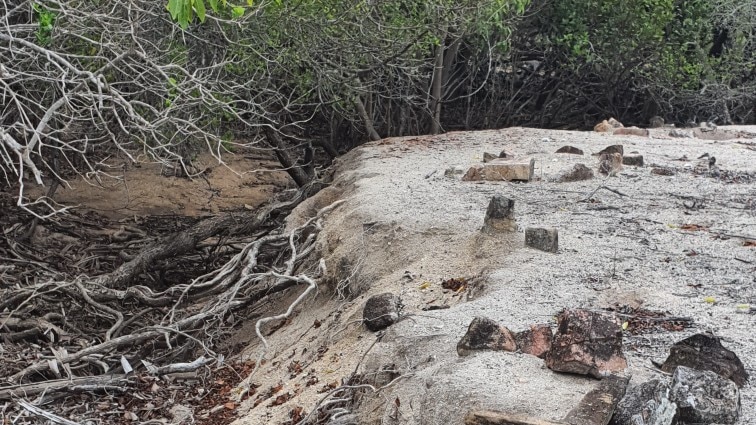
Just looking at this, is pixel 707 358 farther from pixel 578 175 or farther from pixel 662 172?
pixel 662 172

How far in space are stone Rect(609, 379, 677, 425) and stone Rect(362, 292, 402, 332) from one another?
145cm

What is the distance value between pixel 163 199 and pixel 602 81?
18.2 ft

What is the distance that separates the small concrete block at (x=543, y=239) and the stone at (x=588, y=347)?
1325 millimetres

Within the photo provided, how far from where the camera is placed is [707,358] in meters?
2.78

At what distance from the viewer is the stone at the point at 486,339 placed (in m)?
3.13

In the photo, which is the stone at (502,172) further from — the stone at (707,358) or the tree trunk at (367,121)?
the stone at (707,358)

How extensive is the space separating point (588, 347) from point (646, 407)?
1.35 feet

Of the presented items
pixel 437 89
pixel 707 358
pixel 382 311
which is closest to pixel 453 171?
pixel 382 311

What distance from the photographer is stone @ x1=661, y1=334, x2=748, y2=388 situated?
276 cm

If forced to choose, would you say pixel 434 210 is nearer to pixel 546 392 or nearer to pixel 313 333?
pixel 313 333

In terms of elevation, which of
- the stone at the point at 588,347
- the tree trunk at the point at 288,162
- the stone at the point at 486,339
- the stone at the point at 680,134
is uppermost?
the stone at the point at 588,347

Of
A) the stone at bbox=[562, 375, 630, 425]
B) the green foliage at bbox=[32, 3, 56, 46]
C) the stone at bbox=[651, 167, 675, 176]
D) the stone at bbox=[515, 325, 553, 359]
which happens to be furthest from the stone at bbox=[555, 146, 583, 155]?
the stone at bbox=[562, 375, 630, 425]

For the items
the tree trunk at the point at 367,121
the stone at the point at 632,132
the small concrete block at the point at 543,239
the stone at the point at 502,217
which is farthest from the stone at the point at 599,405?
the tree trunk at the point at 367,121

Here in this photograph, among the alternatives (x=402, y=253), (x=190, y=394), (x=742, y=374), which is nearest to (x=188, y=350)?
(x=190, y=394)
